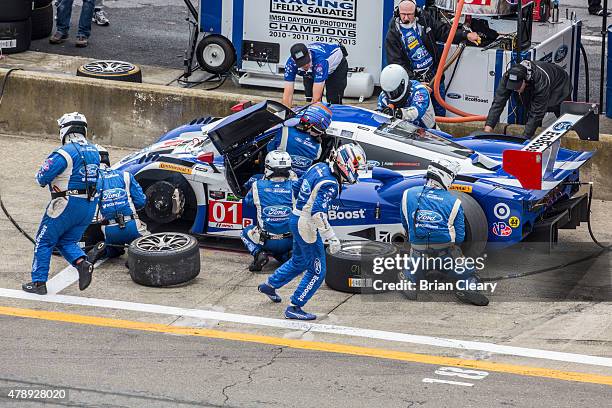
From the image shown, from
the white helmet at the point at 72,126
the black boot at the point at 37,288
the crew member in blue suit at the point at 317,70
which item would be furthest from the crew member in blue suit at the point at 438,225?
the crew member in blue suit at the point at 317,70

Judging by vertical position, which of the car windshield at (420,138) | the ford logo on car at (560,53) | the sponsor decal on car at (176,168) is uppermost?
the ford logo on car at (560,53)

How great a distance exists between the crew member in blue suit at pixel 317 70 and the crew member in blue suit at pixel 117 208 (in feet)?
8.86

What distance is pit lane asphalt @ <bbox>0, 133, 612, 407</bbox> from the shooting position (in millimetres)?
9133

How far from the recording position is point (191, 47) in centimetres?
1731

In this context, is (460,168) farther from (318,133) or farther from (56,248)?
(56,248)

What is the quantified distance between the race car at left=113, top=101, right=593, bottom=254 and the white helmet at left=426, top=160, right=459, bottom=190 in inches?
18.5

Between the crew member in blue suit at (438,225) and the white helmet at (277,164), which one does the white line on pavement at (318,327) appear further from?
the white helmet at (277,164)

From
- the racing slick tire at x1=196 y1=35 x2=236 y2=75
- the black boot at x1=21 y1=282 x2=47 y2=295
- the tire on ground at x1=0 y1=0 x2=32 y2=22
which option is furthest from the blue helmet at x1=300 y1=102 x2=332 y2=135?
the tire on ground at x1=0 y1=0 x2=32 y2=22

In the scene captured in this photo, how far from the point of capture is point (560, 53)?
15.8m

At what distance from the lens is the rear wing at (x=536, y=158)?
36.2 feet

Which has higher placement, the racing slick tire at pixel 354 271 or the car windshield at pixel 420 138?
the car windshield at pixel 420 138

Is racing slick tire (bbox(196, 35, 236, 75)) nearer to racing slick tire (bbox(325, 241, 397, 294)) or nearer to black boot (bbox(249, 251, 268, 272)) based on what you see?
black boot (bbox(249, 251, 268, 272))

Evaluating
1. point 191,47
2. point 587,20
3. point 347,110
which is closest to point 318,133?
point 347,110

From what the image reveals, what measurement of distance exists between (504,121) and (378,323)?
529cm
